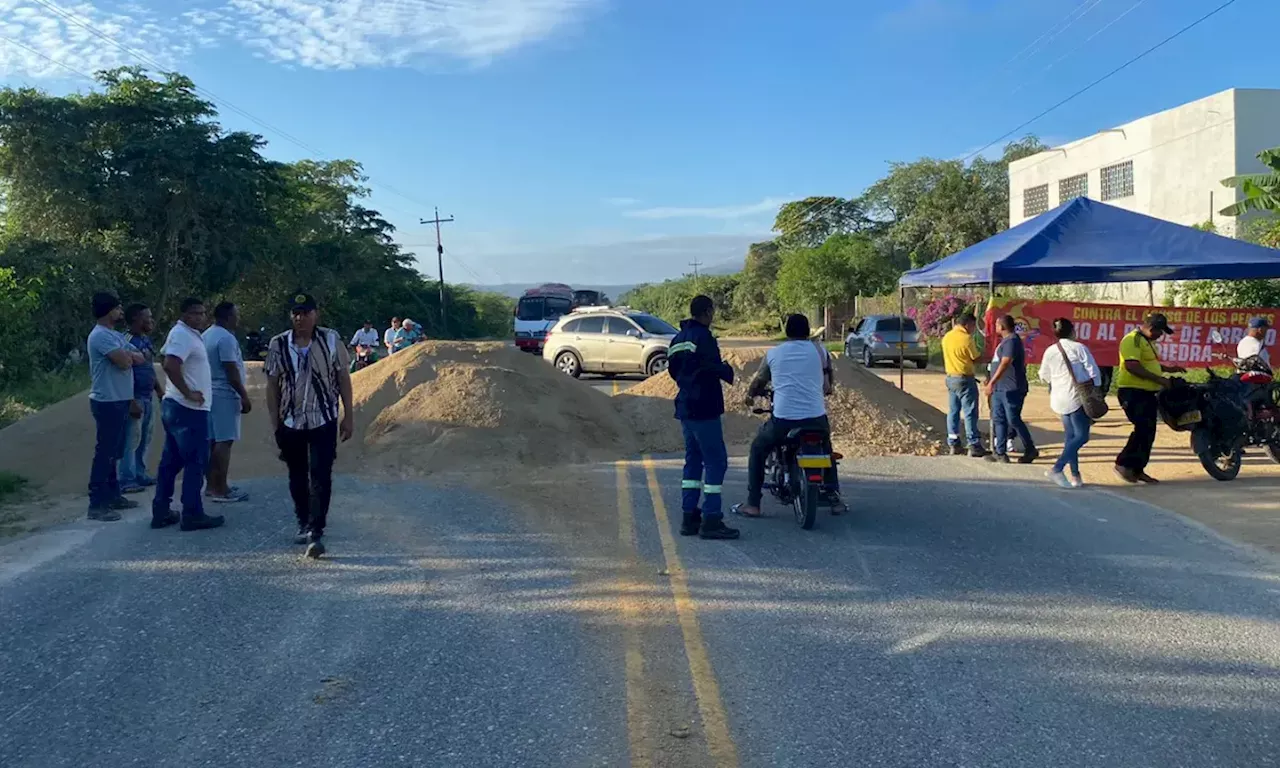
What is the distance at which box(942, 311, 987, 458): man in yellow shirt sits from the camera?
1113cm

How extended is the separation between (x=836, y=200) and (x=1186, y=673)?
71.0m

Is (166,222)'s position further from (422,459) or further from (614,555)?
(614,555)

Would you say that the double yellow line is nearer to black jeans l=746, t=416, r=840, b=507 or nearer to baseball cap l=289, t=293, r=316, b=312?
black jeans l=746, t=416, r=840, b=507

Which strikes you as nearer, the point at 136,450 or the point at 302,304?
the point at 302,304

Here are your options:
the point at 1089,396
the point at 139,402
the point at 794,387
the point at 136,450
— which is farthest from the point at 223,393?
the point at 1089,396

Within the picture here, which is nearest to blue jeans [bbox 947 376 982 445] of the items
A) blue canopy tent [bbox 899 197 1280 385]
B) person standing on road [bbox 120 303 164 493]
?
blue canopy tent [bbox 899 197 1280 385]

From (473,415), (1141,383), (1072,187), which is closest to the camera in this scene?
(1141,383)

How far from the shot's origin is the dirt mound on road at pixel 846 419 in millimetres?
12023

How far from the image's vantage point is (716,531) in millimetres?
7438

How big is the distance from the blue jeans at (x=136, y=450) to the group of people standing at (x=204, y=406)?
0.01 m

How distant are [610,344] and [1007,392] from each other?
41.8ft

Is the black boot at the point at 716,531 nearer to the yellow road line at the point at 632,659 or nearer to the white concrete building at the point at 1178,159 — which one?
the yellow road line at the point at 632,659

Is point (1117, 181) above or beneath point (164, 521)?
above

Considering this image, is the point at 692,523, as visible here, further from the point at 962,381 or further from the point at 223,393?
the point at 962,381
